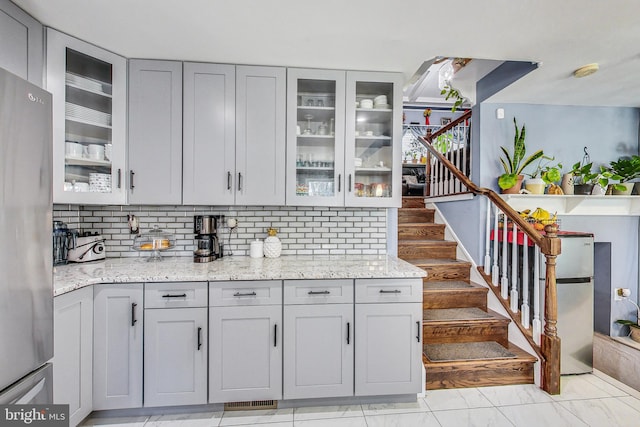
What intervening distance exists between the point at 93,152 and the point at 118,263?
2.69 feet

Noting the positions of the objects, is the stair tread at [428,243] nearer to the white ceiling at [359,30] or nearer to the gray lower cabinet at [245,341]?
the white ceiling at [359,30]

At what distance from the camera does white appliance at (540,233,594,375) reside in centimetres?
248

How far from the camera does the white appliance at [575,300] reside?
248 centimetres

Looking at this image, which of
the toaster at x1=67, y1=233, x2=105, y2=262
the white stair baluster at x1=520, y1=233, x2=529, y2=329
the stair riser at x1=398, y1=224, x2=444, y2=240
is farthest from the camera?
the stair riser at x1=398, y1=224, x2=444, y2=240

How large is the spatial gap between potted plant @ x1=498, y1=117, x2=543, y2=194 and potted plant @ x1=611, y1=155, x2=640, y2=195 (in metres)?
0.84

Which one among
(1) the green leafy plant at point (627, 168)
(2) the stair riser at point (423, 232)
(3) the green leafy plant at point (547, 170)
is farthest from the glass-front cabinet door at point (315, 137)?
(1) the green leafy plant at point (627, 168)

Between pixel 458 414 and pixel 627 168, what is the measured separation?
119 inches

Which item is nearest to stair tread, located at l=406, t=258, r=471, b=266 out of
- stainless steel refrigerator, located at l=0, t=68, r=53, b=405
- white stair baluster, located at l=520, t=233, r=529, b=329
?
white stair baluster, located at l=520, t=233, r=529, b=329

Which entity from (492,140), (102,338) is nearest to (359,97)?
(492,140)

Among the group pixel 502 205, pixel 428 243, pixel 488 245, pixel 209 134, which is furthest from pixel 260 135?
pixel 488 245

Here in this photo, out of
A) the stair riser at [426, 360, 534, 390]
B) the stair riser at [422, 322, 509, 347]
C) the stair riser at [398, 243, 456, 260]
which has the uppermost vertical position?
the stair riser at [398, 243, 456, 260]

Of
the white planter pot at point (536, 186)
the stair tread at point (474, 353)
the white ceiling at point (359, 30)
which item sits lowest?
the stair tread at point (474, 353)

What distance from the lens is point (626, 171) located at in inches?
119

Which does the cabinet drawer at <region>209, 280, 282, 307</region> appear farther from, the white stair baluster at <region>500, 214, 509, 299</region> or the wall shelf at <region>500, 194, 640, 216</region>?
the wall shelf at <region>500, 194, 640, 216</region>
